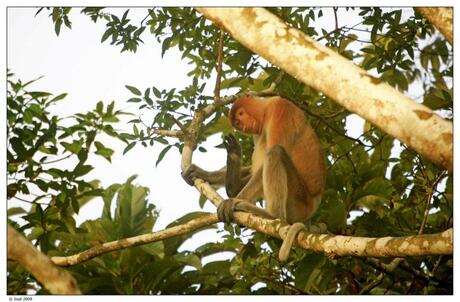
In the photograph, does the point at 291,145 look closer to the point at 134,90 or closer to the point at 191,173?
the point at 191,173

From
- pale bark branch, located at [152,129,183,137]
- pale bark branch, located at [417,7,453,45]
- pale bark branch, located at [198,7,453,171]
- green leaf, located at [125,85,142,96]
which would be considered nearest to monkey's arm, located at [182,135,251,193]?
pale bark branch, located at [152,129,183,137]

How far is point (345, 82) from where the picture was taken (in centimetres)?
243

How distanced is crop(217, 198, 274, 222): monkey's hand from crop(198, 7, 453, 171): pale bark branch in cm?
178

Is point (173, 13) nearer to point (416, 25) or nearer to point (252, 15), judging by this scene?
point (416, 25)

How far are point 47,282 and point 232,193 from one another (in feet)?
8.94

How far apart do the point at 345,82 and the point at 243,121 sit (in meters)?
2.53

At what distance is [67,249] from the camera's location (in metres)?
5.37

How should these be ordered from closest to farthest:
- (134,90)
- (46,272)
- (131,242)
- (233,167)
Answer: (46,272), (131,242), (134,90), (233,167)

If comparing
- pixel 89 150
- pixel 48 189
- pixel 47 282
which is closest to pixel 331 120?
pixel 89 150

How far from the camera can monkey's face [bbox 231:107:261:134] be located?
16.2 ft

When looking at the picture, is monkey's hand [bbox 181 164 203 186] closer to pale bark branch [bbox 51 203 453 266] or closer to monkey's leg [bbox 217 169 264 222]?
pale bark branch [bbox 51 203 453 266]

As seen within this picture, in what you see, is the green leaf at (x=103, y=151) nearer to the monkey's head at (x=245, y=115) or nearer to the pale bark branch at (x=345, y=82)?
the monkey's head at (x=245, y=115)

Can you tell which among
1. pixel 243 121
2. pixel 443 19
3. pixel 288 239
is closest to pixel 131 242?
pixel 288 239

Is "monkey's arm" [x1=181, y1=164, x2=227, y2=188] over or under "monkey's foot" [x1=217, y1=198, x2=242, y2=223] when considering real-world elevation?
over
